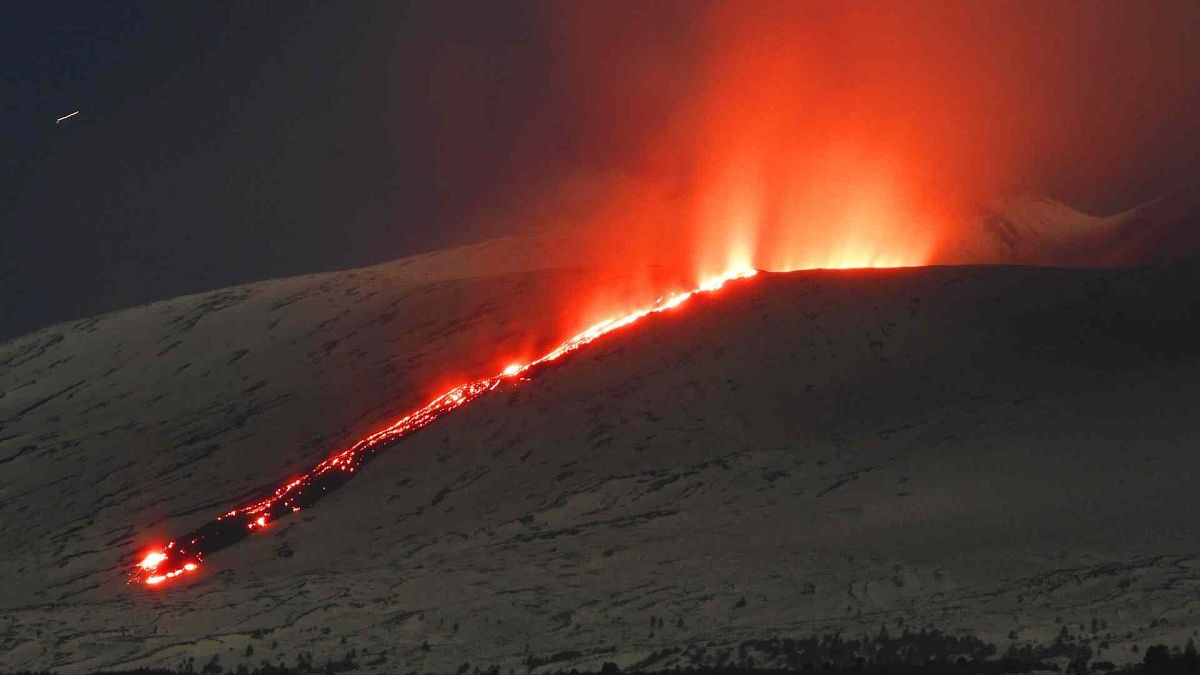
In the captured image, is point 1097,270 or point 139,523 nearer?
point 139,523

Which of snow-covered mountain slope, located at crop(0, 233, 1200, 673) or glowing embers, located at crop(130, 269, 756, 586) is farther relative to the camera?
glowing embers, located at crop(130, 269, 756, 586)

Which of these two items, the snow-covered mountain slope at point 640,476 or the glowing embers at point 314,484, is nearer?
the snow-covered mountain slope at point 640,476

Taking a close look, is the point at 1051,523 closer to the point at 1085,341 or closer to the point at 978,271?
the point at 1085,341

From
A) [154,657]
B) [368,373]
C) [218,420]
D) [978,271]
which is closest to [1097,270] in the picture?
[978,271]
